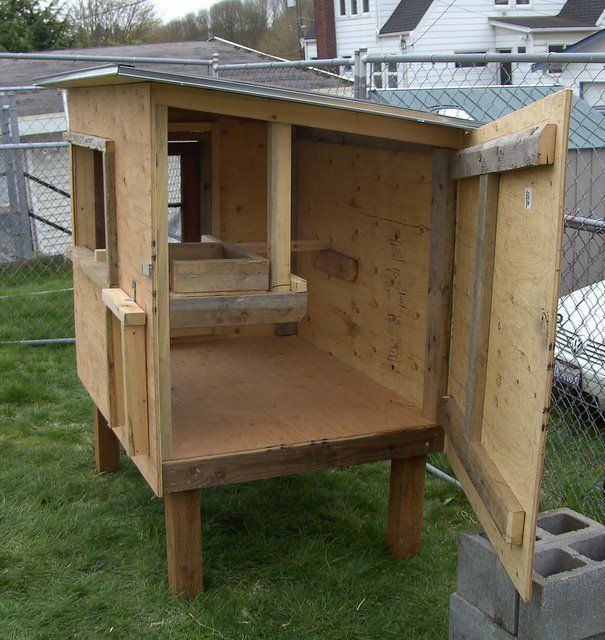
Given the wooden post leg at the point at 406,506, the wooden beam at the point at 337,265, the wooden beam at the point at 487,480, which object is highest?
the wooden beam at the point at 337,265

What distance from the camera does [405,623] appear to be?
3.53 metres

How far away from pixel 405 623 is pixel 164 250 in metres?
1.72

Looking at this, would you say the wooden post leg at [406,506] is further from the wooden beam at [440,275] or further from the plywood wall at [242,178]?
the plywood wall at [242,178]

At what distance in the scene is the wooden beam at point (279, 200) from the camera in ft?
10.7

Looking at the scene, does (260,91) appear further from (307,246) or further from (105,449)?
(105,449)

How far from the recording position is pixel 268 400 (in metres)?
4.24

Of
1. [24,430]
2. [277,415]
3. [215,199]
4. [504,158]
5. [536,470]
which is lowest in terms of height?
[24,430]

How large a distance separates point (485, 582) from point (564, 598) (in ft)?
1.04

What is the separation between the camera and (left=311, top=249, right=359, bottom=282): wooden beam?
464cm

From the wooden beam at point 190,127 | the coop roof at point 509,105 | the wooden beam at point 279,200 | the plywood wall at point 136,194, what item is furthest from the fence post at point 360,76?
the wooden beam at point 279,200

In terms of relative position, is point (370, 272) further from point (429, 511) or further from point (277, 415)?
point (429, 511)

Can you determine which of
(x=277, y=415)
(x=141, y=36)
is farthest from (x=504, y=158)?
(x=141, y=36)

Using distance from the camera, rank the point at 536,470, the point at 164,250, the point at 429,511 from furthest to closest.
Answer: the point at 429,511 → the point at 164,250 → the point at 536,470

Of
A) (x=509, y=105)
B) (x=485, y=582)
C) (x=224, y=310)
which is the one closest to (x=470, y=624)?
(x=485, y=582)
